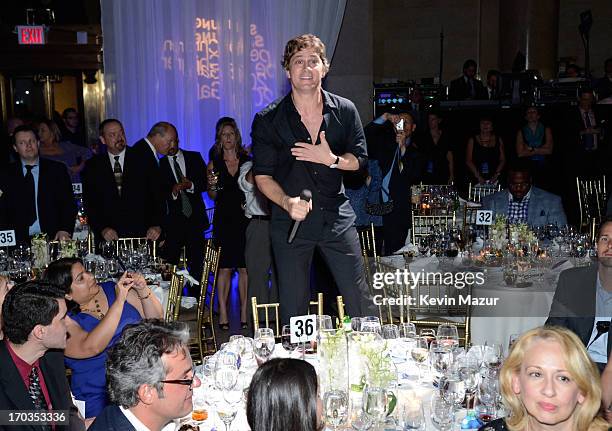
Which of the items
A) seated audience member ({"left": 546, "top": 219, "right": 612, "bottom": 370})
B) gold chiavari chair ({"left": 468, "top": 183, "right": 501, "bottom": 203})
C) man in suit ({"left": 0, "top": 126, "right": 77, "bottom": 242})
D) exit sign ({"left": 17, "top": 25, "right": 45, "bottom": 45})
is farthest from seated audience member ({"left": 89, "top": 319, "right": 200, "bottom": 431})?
exit sign ({"left": 17, "top": 25, "right": 45, "bottom": 45})

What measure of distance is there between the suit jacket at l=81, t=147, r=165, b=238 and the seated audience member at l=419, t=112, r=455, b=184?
4.50 meters

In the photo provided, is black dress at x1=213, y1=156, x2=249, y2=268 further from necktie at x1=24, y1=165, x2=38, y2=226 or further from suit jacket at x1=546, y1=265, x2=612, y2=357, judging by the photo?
suit jacket at x1=546, y1=265, x2=612, y2=357

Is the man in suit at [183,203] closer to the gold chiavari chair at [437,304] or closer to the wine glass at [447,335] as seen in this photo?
the gold chiavari chair at [437,304]

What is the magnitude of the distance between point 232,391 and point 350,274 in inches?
40.8

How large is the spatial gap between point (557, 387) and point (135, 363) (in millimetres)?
1290

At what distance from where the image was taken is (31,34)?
35.0ft

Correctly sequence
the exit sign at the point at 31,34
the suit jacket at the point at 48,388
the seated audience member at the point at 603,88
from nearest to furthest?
the suit jacket at the point at 48,388, the exit sign at the point at 31,34, the seated audience member at the point at 603,88

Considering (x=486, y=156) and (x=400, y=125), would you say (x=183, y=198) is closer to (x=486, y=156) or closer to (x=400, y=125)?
(x=400, y=125)

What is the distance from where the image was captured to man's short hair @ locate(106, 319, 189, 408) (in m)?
2.38

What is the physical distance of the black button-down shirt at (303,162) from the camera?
3523 millimetres

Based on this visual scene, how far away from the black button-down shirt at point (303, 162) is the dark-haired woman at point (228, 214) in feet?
8.94

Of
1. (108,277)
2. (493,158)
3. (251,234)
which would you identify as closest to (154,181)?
(251,234)

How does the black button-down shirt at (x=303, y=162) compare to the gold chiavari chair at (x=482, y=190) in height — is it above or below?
above

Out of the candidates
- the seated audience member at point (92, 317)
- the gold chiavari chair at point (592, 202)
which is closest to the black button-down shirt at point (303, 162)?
the seated audience member at point (92, 317)
